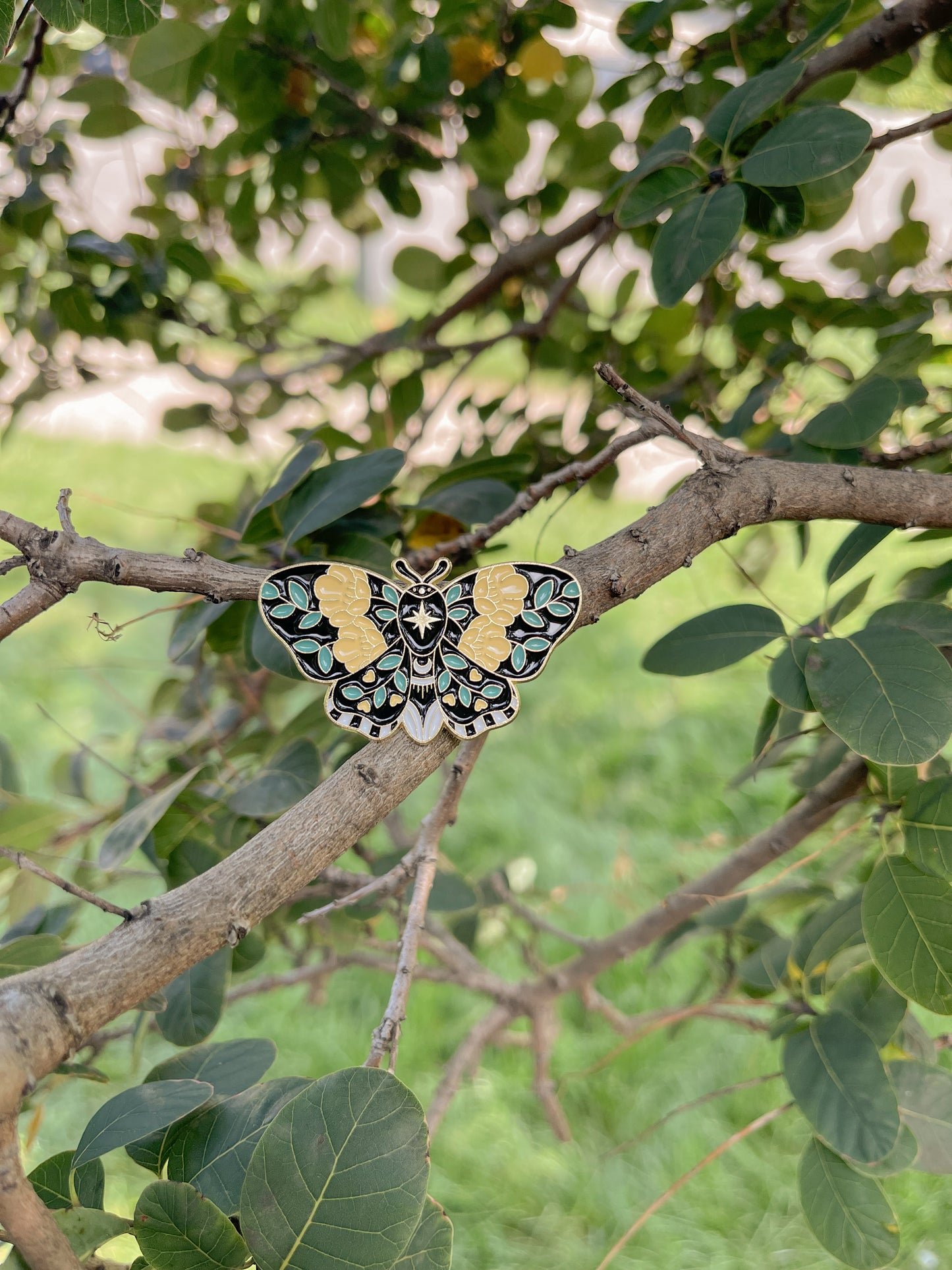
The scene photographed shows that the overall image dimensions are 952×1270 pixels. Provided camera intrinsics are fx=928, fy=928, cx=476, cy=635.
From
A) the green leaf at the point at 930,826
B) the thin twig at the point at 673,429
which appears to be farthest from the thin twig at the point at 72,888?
the green leaf at the point at 930,826

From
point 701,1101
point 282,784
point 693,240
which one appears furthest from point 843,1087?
point 693,240

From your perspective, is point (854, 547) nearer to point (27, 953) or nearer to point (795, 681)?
point (795, 681)

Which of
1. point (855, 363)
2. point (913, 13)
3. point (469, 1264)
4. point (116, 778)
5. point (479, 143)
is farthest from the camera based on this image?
point (855, 363)

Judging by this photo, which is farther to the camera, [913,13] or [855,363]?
[855,363]

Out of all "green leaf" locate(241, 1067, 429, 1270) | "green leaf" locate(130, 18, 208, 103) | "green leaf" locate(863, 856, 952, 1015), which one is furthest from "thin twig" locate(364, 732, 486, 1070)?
"green leaf" locate(130, 18, 208, 103)

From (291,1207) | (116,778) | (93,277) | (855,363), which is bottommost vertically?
(116,778)

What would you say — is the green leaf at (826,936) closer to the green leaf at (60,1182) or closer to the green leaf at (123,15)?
the green leaf at (60,1182)

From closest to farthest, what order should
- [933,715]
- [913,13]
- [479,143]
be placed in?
[933,715], [913,13], [479,143]

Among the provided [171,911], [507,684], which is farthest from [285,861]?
[507,684]

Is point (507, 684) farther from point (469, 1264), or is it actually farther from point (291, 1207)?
point (469, 1264)
